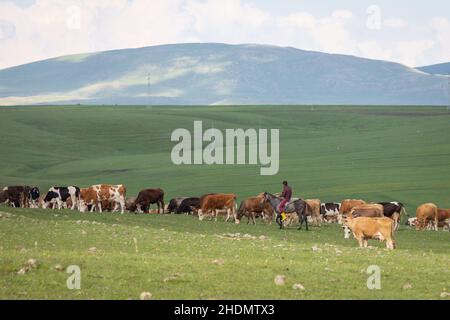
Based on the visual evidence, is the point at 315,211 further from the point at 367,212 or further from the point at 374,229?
the point at 374,229

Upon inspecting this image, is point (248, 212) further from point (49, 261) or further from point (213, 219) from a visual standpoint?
point (49, 261)

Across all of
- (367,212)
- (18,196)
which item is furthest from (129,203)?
(367,212)

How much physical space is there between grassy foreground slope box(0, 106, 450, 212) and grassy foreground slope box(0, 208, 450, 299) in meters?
33.3

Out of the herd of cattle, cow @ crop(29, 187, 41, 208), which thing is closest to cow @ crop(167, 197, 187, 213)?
the herd of cattle

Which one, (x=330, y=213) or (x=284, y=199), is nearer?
(x=284, y=199)

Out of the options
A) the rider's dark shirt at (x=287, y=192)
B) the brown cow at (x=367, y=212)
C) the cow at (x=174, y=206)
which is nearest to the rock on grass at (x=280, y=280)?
the brown cow at (x=367, y=212)

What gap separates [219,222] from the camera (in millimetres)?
39875

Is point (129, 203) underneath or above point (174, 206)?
above

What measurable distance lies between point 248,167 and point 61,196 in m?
39.3

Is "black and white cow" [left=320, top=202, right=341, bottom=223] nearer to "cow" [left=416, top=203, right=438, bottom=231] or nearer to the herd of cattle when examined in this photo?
the herd of cattle

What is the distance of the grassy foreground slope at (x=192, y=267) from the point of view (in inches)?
681

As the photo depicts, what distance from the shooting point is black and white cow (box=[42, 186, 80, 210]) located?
45.0 m
